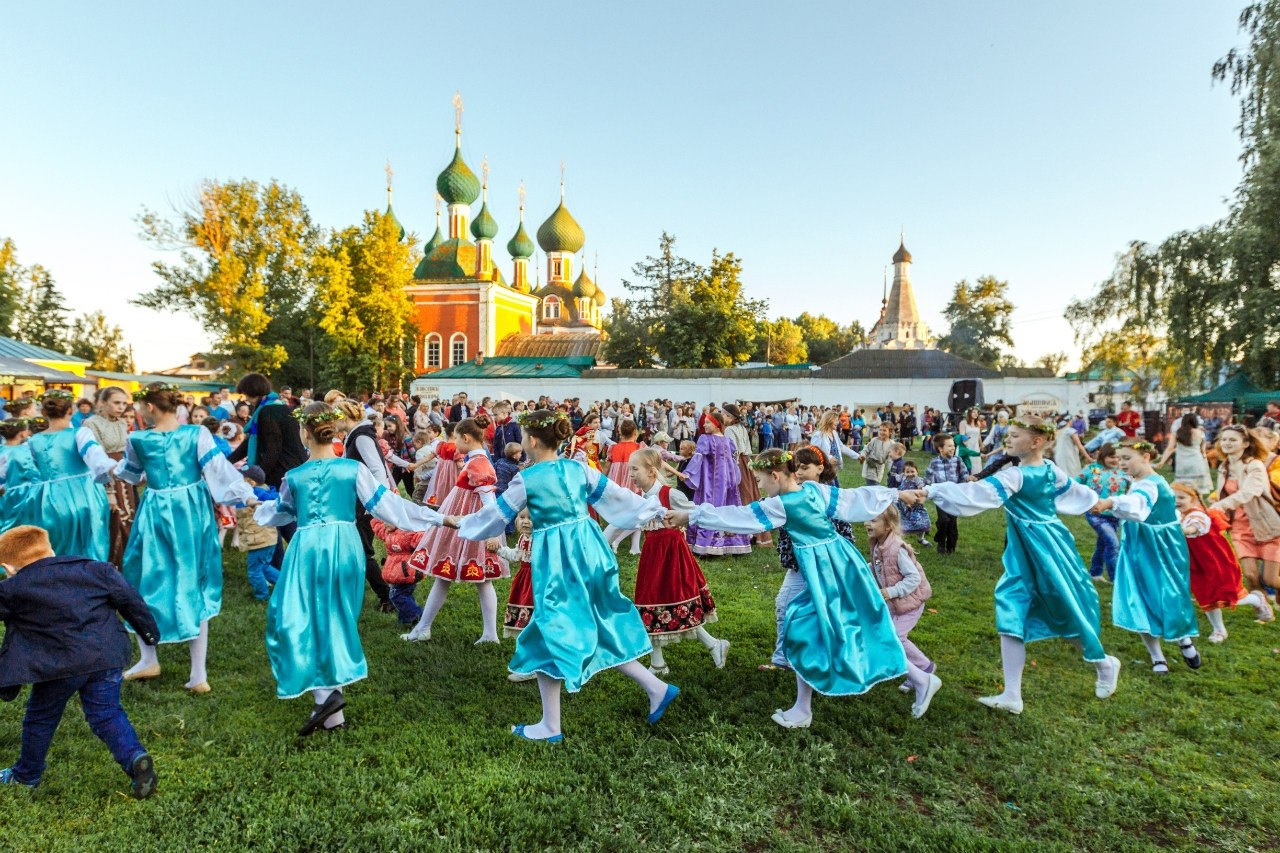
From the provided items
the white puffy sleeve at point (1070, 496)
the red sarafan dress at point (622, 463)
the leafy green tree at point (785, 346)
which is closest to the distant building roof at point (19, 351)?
the red sarafan dress at point (622, 463)

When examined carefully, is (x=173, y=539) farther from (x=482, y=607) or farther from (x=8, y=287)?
(x=8, y=287)

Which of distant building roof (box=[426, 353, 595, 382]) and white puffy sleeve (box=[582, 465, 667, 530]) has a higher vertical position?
distant building roof (box=[426, 353, 595, 382])

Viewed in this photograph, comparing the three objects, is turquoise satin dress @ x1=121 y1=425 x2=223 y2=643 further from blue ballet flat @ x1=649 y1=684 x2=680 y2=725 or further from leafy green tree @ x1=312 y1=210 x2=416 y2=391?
leafy green tree @ x1=312 y1=210 x2=416 y2=391

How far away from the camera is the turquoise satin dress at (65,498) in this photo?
5039 mm

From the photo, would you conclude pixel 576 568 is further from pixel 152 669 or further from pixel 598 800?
pixel 152 669

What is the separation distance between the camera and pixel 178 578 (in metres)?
4.45

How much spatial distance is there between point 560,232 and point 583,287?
5912mm

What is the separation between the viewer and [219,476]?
4508 millimetres

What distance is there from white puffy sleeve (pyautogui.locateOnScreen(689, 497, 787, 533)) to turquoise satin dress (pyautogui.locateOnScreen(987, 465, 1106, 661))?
1397mm

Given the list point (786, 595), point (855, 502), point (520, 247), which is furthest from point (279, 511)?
point (520, 247)

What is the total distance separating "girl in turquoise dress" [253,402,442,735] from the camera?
12.6 feet

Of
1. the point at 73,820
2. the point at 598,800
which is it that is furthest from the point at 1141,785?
the point at 73,820

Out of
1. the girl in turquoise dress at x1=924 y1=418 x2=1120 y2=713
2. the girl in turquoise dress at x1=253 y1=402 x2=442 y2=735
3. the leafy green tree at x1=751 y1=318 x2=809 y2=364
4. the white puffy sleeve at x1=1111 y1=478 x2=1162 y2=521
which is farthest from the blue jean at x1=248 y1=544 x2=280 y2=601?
the leafy green tree at x1=751 y1=318 x2=809 y2=364

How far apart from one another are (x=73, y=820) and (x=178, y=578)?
152cm
